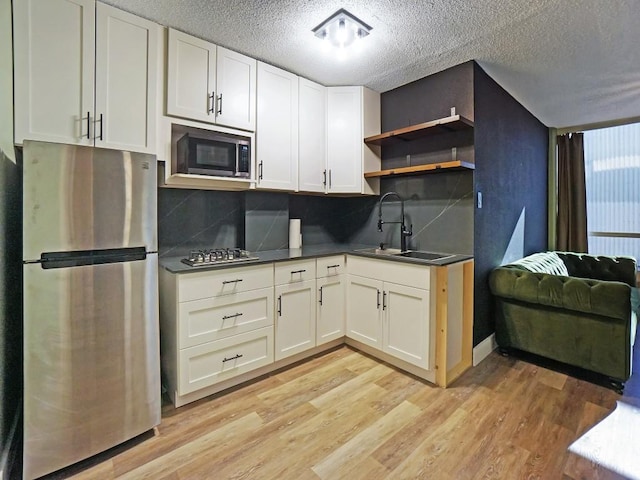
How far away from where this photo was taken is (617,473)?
58.4 inches

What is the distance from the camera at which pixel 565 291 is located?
92.9 inches

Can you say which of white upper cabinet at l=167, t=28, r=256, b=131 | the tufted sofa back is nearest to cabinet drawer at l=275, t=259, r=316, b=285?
white upper cabinet at l=167, t=28, r=256, b=131

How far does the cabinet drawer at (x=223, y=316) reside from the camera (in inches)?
78.4

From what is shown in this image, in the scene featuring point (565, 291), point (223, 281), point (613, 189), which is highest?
point (613, 189)

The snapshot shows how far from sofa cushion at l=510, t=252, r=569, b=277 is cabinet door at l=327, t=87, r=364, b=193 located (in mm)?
1716

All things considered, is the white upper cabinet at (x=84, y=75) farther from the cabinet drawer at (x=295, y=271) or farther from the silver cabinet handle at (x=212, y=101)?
the cabinet drawer at (x=295, y=271)

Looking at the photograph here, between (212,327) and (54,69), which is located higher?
(54,69)

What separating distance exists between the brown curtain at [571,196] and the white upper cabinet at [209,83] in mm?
4420

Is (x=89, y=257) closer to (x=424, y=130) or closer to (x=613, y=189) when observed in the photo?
(x=424, y=130)

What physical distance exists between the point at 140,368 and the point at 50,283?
63 centimetres

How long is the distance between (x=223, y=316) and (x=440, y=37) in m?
2.48

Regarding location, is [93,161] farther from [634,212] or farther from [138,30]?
[634,212]

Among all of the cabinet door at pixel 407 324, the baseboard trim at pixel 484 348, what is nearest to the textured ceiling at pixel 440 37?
the cabinet door at pixel 407 324

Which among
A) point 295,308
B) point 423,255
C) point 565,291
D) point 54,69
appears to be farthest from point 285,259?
point 565,291
